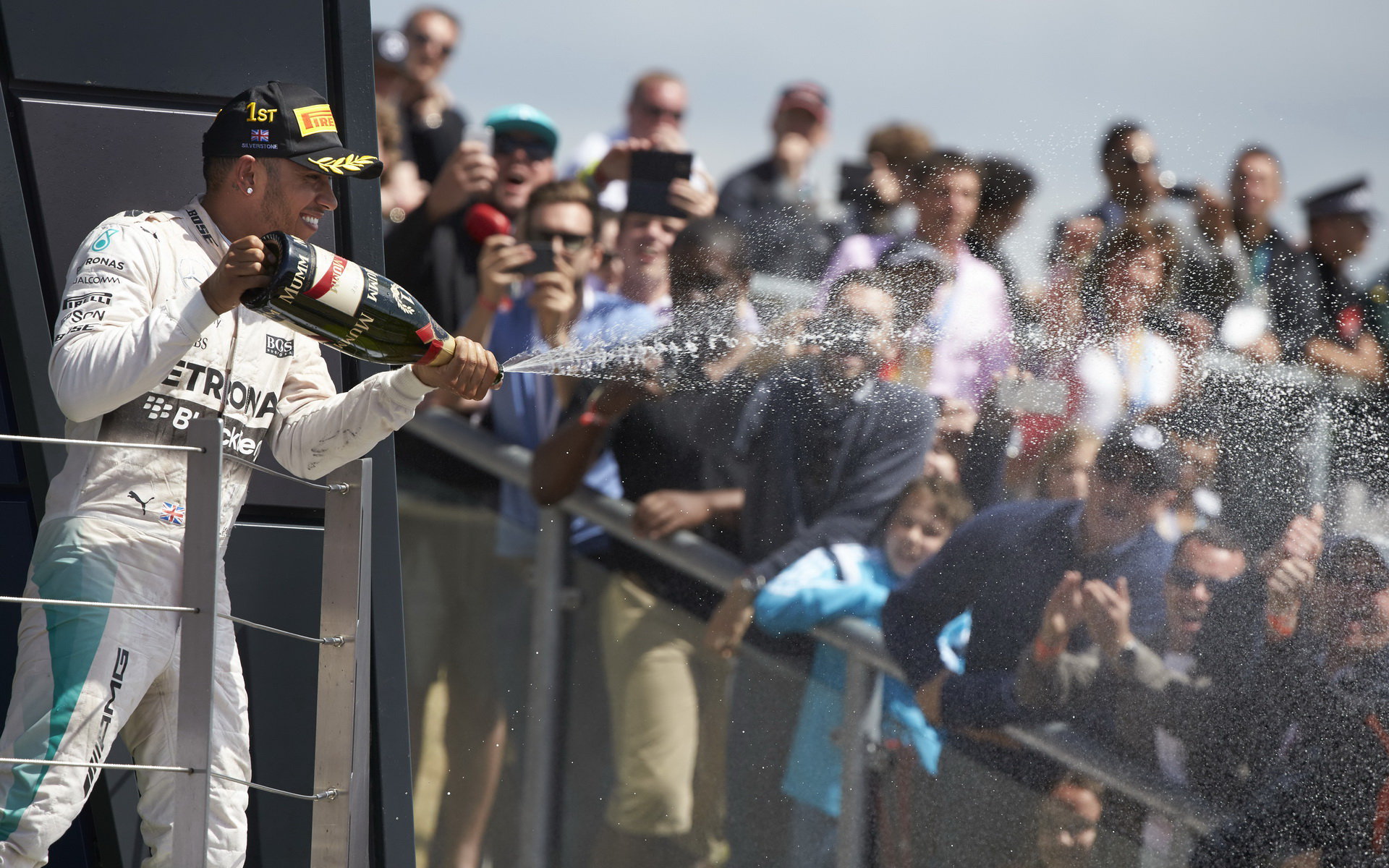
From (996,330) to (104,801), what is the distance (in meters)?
2.83

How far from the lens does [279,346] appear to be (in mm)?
2885

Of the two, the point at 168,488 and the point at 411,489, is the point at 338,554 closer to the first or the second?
the point at 168,488

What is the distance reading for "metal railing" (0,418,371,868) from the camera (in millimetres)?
2422

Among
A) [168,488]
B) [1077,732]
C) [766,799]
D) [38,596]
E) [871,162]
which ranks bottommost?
[766,799]

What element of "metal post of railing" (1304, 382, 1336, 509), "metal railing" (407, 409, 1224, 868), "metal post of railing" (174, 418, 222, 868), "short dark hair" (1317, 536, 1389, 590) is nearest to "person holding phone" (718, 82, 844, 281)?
"metal railing" (407, 409, 1224, 868)

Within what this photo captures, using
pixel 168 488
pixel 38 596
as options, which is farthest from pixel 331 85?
pixel 38 596

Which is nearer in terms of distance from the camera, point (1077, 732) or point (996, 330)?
point (1077, 732)

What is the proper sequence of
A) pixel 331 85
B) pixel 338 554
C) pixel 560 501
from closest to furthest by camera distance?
pixel 338 554
pixel 331 85
pixel 560 501

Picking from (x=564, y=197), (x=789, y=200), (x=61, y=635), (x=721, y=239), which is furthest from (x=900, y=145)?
(x=61, y=635)

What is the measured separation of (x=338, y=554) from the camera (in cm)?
289

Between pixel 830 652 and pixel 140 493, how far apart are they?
2.06 metres

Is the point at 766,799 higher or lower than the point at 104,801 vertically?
lower

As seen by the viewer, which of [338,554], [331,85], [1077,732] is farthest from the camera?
[1077,732]

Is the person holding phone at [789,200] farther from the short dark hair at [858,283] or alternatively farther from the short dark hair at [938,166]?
the short dark hair at [938,166]
